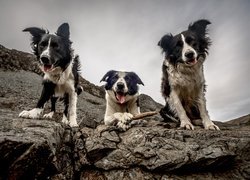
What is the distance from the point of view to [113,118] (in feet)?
19.6

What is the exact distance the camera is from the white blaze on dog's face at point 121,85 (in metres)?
6.39

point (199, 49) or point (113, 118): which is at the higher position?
point (199, 49)

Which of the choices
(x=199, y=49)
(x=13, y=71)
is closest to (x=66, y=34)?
(x=199, y=49)

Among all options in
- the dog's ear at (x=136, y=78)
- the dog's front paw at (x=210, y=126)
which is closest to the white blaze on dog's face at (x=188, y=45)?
the dog's ear at (x=136, y=78)

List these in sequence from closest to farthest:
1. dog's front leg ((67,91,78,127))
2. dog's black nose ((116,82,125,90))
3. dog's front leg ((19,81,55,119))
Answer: dog's front leg ((19,81,55,119)) < dog's black nose ((116,82,125,90)) < dog's front leg ((67,91,78,127))

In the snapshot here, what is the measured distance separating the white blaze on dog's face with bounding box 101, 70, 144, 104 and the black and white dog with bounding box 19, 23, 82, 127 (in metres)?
1.00

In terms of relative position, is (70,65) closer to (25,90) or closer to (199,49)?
(199,49)

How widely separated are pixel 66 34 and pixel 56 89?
1589 millimetres

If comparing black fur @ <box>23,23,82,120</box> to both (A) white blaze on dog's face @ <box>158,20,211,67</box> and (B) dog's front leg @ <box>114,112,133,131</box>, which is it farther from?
(A) white blaze on dog's face @ <box>158,20,211,67</box>

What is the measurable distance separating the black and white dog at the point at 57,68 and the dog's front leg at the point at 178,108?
2.43 metres

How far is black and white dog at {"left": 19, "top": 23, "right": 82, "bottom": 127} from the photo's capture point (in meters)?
6.20

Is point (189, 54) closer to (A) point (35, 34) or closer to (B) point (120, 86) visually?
(B) point (120, 86)

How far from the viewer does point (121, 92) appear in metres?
6.43

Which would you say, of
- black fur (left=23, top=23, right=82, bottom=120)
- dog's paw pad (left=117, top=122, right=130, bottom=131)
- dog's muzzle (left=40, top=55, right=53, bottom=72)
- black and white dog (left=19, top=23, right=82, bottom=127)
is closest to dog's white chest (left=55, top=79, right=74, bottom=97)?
black and white dog (left=19, top=23, right=82, bottom=127)
